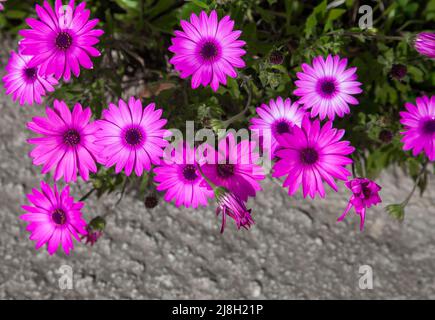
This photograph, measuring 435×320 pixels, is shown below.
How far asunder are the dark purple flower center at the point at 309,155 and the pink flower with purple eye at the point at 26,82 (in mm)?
528

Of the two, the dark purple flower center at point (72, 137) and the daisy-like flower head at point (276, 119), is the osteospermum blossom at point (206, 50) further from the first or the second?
the dark purple flower center at point (72, 137)

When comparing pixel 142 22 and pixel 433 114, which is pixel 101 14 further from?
pixel 433 114

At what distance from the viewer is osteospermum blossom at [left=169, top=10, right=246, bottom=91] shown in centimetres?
88

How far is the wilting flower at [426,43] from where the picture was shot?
87 centimetres

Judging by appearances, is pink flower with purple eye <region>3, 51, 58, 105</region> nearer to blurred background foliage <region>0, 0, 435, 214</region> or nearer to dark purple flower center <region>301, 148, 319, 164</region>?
blurred background foliage <region>0, 0, 435, 214</region>

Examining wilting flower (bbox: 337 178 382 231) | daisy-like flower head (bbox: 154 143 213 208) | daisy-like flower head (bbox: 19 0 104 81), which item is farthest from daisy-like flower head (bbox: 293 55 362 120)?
daisy-like flower head (bbox: 19 0 104 81)

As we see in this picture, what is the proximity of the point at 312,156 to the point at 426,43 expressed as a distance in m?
0.31

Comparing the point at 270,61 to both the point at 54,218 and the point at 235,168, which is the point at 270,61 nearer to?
the point at 235,168

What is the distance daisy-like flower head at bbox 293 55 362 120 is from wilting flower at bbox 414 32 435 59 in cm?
13

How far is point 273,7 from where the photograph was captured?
1.30 metres

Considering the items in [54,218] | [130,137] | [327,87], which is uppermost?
[327,87]

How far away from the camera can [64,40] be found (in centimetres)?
89

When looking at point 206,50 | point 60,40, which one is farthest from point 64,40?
point 206,50

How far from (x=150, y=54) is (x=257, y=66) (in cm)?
51
